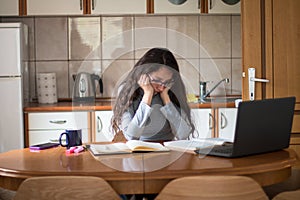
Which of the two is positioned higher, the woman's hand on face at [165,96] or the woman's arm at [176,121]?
the woman's hand on face at [165,96]

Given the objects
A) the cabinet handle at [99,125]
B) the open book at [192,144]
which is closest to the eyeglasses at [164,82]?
the open book at [192,144]

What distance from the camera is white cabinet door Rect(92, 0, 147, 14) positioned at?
4.48 meters

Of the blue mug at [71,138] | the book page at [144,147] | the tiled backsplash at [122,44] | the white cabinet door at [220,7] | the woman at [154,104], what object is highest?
the white cabinet door at [220,7]

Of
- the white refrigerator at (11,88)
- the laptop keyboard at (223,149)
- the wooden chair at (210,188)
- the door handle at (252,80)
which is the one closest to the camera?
the wooden chair at (210,188)

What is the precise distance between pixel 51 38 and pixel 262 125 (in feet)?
9.57

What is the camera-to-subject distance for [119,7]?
450 centimetres

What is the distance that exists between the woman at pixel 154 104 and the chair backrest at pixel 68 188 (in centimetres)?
99

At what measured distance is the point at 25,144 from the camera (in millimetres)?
4309

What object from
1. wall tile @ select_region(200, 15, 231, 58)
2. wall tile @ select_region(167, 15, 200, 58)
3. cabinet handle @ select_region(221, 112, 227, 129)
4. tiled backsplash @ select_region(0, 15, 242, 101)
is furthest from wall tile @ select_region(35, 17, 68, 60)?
cabinet handle @ select_region(221, 112, 227, 129)

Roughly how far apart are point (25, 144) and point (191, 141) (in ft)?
6.74

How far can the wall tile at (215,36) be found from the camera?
4.77 meters

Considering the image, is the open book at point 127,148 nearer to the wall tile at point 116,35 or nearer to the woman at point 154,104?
the woman at point 154,104

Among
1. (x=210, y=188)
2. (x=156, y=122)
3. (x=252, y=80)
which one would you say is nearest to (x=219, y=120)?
(x=252, y=80)

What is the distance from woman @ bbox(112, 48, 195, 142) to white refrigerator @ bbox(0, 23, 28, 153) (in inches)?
59.5
